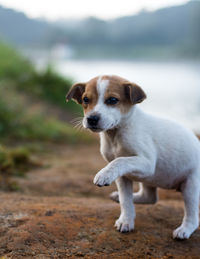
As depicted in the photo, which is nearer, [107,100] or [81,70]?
[107,100]

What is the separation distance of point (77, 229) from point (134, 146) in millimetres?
1032

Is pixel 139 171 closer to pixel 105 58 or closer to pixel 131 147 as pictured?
pixel 131 147

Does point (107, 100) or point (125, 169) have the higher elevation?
point (107, 100)

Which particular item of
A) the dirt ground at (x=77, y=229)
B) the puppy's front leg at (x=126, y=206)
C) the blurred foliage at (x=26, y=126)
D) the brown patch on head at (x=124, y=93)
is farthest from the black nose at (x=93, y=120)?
the blurred foliage at (x=26, y=126)

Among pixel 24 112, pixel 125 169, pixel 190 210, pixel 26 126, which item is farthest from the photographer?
pixel 24 112

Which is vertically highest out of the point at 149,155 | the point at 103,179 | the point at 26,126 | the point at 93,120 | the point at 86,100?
the point at 86,100

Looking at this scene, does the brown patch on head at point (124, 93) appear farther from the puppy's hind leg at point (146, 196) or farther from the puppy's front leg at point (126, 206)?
the puppy's hind leg at point (146, 196)

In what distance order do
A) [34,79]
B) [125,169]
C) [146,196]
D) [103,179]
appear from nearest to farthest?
[103,179]
[125,169]
[146,196]
[34,79]

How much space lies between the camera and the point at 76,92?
148 inches

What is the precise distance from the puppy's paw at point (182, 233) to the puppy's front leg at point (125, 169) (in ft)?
2.14

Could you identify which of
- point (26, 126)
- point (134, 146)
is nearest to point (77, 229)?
point (134, 146)

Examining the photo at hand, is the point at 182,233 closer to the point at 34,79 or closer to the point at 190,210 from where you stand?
the point at 190,210

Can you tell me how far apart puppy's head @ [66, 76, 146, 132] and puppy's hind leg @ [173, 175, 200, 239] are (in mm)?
1091

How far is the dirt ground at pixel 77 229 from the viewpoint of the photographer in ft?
10.1
